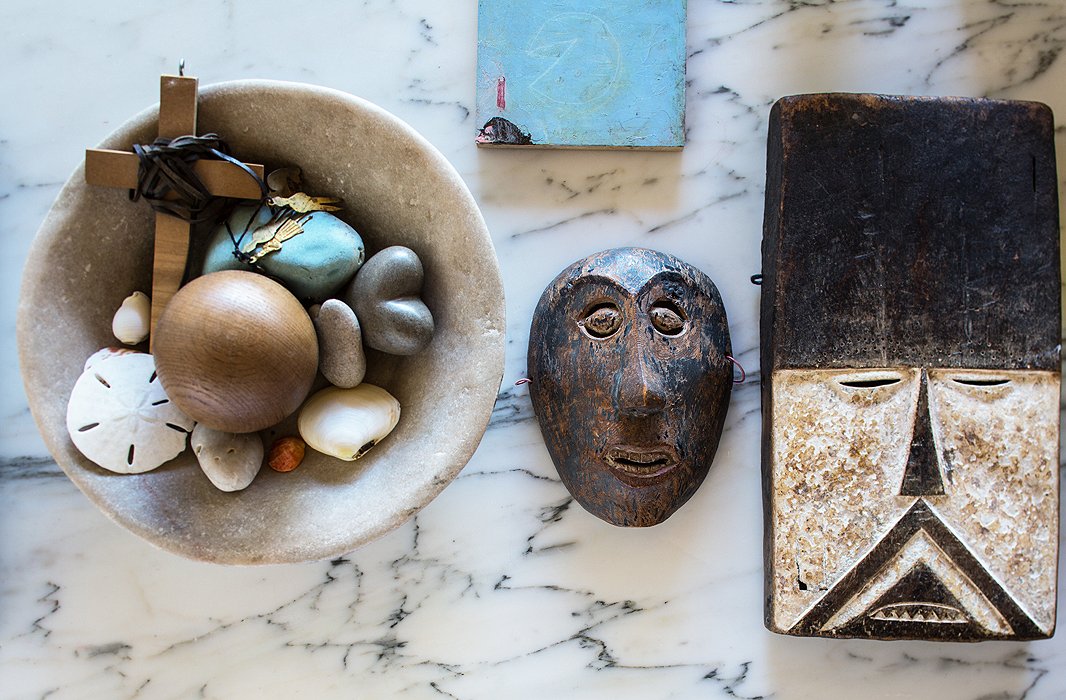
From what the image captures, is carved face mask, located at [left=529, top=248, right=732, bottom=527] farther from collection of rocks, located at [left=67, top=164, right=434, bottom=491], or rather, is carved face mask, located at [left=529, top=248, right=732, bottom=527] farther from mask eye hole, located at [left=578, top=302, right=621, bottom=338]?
collection of rocks, located at [left=67, top=164, right=434, bottom=491]

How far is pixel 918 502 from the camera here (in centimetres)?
85

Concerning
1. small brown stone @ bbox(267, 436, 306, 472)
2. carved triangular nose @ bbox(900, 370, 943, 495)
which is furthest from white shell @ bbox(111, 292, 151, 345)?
carved triangular nose @ bbox(900, 370, 943, 495)

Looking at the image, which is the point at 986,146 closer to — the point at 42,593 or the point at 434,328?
the point at 434,328

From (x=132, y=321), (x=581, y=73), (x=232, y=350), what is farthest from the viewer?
(x=581, y=73)

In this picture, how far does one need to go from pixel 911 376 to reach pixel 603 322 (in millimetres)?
298

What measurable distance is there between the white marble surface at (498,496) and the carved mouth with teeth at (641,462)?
3.9 inches

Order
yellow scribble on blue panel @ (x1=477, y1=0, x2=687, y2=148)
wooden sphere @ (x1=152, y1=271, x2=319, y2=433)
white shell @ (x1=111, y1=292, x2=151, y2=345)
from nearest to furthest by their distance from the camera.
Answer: wooden sphere @ (x1=152, y1=271, x2=319, y2=433) → white shell @ (x1=111, y1=292, x2=151, y2=345) → yellow scribble on blue panel @ (x1=477, y1=0, x2=687, y2=148)

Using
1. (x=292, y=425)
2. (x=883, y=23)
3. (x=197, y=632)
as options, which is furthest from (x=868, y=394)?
(x=197, y=632)

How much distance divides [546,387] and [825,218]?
31 centimetres

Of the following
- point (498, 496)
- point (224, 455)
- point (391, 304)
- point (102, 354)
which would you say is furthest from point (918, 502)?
point (102, 354)

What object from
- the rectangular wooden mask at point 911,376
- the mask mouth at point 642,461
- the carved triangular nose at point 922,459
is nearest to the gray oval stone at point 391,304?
the mask mouth at point 642,461

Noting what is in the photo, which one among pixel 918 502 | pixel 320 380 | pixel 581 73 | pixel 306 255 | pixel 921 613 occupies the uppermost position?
pixel 581 73

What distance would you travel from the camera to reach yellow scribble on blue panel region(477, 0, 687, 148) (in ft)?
2.99

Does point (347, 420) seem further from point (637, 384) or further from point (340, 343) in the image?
point (637, 384)
